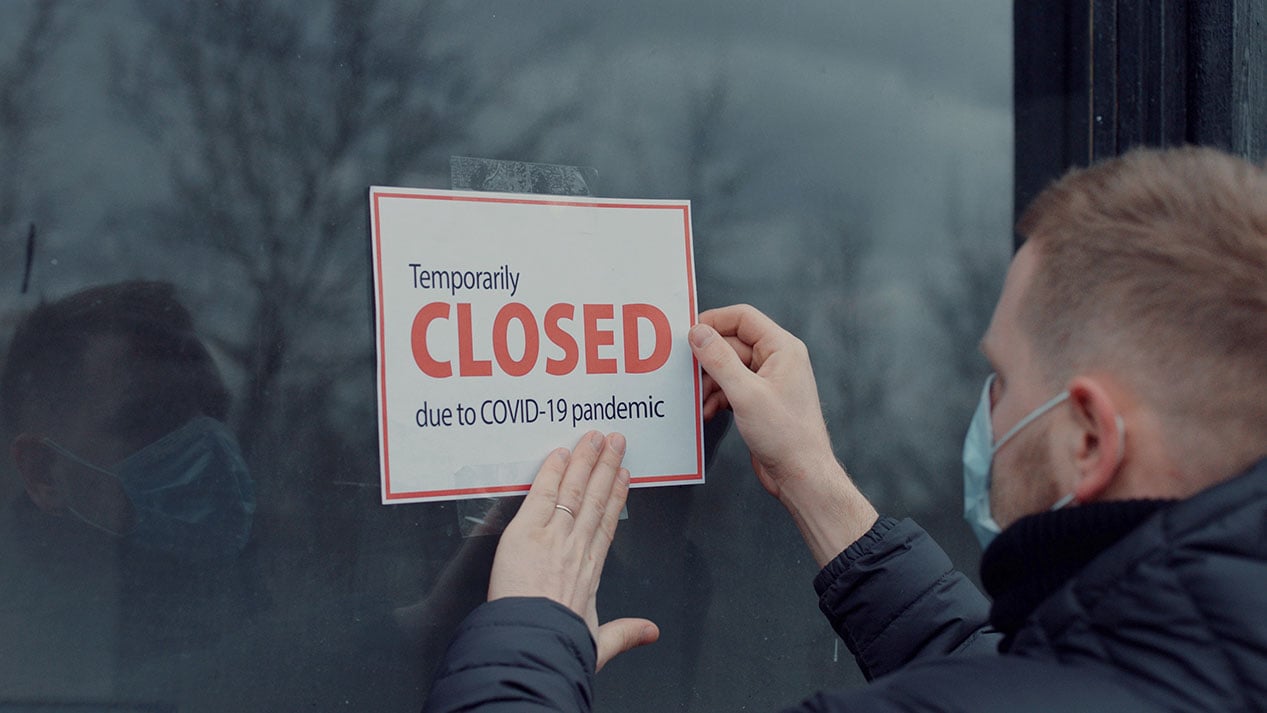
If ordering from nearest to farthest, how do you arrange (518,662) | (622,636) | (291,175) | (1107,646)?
(1107,646)
(518,662)
(291,175)
(622,636)

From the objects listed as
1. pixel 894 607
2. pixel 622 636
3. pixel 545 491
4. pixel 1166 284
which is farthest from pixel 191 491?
pixel 1166 284

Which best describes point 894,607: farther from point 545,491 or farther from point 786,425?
point 545,491

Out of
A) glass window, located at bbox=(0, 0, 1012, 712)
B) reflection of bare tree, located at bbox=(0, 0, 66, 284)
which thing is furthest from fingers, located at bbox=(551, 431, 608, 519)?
reflection of bare tree, located at bbox=(0, 0, 66, 284)

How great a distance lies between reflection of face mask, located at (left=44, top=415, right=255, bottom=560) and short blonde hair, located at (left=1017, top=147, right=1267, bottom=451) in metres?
0.79

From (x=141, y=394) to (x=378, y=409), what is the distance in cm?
22

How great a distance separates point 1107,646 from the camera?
81 centimetres

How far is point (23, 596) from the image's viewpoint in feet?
3.07

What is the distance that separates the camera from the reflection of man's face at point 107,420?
0.94m

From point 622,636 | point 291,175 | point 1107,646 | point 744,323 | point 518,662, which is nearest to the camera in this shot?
point 1107,646

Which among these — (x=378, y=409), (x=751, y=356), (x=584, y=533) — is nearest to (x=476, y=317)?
(x=378, y=409)

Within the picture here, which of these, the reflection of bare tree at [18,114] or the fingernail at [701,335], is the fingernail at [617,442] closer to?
the fingernail at [701,335]

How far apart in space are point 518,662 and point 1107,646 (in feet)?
1.60

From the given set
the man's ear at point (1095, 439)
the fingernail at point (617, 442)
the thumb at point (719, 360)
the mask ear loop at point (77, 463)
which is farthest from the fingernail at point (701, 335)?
the mask ear loop at point (77, 463)

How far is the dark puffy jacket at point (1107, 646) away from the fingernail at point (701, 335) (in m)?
0.35
